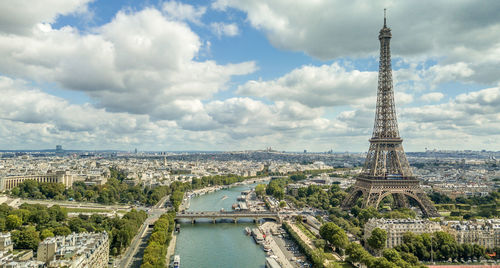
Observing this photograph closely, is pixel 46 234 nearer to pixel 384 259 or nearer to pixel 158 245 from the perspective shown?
pixel 158 245

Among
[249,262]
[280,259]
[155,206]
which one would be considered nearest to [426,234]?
[280,259]

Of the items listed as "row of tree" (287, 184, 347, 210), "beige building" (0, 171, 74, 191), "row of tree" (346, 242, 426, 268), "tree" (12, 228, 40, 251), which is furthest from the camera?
"beige building" (0, 171, 74, 191)

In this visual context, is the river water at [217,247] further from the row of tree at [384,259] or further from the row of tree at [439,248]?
the row of tree at [439,248]

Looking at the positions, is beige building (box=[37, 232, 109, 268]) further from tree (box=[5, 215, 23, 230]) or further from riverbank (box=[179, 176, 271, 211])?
riverbank (box=[179, 176, 271, 211])

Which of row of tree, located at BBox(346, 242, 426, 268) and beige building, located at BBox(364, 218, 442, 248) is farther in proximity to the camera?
beige building, located at BBox(364, 218, 442, 248)

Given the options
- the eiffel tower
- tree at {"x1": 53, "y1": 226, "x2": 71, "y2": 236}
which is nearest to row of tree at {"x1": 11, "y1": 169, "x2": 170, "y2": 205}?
tree at {"x1": 53, "y1": 226, "x2": 71, "y2": 236}

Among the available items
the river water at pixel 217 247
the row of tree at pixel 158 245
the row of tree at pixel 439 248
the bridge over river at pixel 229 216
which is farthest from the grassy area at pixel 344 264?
the bridge over river at pixel 229 216

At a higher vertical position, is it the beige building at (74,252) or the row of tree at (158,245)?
the beige building at (74,252)
